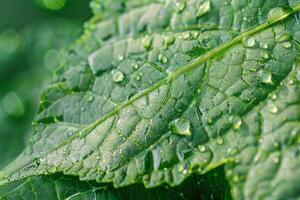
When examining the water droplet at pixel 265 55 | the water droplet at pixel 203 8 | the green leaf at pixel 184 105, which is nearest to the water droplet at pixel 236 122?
the green leaf at pixel 184 105

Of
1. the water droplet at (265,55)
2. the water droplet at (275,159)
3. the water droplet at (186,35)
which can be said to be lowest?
the water droplet at (275,159)

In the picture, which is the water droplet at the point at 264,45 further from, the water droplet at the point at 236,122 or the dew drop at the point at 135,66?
the dew drop at the point at 135,66

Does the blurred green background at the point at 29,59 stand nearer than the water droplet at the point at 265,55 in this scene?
No

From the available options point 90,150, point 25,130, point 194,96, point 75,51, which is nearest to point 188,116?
point 194,96

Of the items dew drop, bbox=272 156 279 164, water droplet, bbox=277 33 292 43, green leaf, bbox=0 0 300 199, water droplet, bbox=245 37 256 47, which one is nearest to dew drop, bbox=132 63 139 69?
green leaf, bbox=0 0 300 199

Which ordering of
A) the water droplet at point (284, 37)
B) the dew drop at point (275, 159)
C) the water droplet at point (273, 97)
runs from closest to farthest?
the dew drop at point (275, 159) < the water droplet at point (273, 97) < the water droplet at point (284, 37)

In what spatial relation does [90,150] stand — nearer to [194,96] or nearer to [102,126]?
[102,126]
